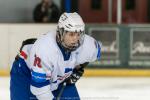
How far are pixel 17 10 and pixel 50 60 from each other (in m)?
3.80

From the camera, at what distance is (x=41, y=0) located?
251 inches

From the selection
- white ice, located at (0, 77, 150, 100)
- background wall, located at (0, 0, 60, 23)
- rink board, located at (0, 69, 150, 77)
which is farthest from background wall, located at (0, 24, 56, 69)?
background wall, located at (0, 0, 60, 23)

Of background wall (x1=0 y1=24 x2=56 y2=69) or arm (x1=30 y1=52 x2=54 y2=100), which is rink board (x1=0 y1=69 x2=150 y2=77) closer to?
background wall (x1=0 y1=24 x2=56 y2=69)

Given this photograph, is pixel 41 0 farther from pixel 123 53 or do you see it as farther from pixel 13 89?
pixel 13 89

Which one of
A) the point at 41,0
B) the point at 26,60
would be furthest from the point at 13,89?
the point at 41,0

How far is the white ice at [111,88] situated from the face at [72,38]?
1731mm

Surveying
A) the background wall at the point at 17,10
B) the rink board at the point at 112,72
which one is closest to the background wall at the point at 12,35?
the rink board at the point at 112,72

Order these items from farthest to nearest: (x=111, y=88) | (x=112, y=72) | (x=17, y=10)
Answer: (x=17, y=10)
(x=112, y=72)
(x=111, y=88)

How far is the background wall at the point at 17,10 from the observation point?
6.49 meters

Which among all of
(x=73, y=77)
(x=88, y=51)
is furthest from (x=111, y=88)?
(x=88, y=51)

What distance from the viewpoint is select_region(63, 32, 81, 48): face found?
281cm

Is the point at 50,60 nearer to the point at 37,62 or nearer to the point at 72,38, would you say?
the point at 37,62

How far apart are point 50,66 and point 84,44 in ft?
0.90

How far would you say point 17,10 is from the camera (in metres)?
6.57
